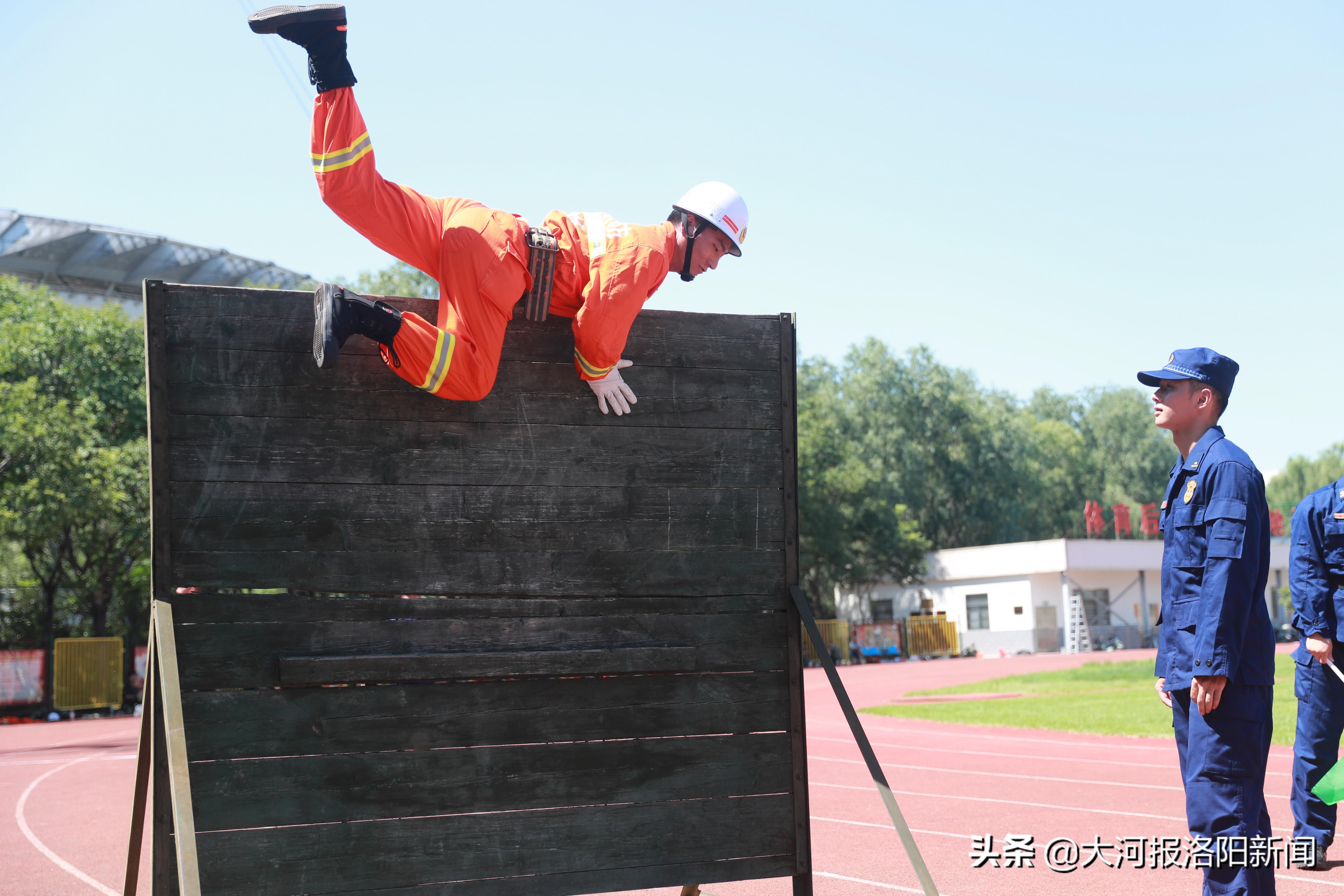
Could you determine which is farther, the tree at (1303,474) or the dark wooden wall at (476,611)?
the tree at (1303,474)

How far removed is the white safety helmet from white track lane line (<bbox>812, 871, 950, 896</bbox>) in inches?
128

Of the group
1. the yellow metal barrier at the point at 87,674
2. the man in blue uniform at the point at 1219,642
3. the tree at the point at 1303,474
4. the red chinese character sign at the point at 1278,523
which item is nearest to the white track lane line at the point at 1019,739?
the man in blue uniform at the point at 1219,642

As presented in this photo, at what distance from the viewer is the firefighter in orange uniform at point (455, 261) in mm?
3842

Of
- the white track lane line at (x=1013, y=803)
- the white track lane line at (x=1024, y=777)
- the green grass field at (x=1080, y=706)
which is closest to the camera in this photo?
the white track lane line at (x=1013, y=803)

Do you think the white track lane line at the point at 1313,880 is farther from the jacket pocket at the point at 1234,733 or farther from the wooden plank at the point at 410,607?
the wooden plank at the point at 410,607

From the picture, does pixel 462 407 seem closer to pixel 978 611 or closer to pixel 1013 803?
pixel 1013 803

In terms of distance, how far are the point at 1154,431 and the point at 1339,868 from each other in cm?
7950

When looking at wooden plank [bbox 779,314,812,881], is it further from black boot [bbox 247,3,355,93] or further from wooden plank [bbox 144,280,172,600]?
wooden plank [bbox 144,280,172,600]

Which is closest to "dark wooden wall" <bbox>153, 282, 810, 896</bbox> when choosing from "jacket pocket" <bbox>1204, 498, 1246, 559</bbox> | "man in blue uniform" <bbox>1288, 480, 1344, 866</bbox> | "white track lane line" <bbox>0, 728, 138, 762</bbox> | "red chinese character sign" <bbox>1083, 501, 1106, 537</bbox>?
"jacket pocket" <bbox>1204, 498, 1246, 559</bbox>

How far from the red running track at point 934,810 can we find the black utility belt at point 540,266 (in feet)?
11.7

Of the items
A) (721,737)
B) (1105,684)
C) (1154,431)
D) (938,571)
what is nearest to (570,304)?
(721,737)

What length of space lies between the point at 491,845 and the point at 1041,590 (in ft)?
150

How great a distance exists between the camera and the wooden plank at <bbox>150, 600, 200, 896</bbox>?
3.50 m

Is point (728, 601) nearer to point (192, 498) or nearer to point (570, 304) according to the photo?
point (570, 304)
